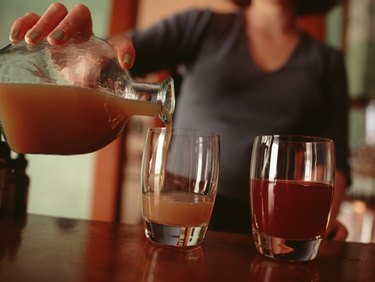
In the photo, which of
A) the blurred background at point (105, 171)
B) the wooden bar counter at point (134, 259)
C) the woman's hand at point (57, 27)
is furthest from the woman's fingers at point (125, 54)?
the blurred background at point (105, 171)

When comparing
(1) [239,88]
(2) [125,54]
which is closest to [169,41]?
(1) [239,88]

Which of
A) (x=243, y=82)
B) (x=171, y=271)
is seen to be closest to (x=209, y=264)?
(x=171, y=271)

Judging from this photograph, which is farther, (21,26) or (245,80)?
(245,80)

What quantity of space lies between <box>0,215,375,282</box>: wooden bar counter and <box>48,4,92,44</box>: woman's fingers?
0.86 ft

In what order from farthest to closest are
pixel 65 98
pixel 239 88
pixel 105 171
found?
pixel 105 171
pixel 239 88
pixel 65 98

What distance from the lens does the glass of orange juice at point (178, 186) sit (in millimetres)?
545

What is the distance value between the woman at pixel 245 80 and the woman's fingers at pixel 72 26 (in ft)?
1.62

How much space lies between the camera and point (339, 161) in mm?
→ 1184

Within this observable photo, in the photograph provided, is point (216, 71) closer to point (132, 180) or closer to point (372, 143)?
point (132, 180)

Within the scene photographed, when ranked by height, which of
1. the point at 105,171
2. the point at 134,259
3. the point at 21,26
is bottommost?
the point at 105,171

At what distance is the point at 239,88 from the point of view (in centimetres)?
120

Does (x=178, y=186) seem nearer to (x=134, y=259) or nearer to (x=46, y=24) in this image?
(x=134, y=259)

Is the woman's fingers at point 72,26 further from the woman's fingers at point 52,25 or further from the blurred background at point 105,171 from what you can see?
the blurred background at point 105,171

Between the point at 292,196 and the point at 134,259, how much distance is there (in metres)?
0.20
